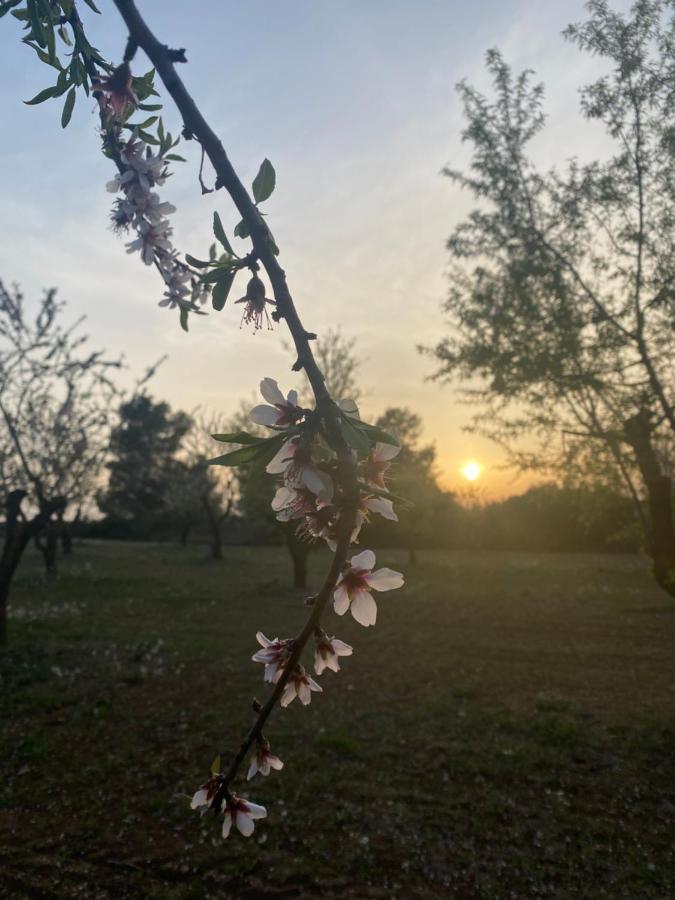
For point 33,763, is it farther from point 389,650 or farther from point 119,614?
point 119,614

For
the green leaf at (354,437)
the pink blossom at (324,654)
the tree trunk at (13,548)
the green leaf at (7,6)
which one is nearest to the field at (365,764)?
the tree trunk at (13,548)

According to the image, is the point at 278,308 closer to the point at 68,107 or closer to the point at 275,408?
the point at 275,408

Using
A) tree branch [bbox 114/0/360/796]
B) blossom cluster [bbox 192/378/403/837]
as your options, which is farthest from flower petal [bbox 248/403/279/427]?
tree branch [bbox 114/0/360/796]

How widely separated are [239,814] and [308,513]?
0.35 metres

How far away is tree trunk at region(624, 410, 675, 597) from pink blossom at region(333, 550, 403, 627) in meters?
7.52

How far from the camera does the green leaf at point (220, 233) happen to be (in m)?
0.79

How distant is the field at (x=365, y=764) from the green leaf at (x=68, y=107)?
462 cm

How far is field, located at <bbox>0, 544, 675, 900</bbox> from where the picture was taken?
4.41 metres

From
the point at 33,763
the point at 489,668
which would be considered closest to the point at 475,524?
the point at 489,668

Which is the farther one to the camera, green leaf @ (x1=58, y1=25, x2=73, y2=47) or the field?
the field

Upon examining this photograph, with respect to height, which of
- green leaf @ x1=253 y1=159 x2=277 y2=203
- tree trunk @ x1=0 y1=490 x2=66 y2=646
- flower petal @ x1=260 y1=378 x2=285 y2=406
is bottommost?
tree trunk @ x1=0 y1=490 x2=66 y2=646

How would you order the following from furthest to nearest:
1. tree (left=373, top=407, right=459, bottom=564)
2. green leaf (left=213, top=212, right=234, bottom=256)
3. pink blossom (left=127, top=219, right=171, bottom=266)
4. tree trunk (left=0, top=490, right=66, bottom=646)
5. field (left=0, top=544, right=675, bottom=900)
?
tree (left=373, top=407, right=459, bottom=564), tree trunk (left=0, top=490, right=66, bottom=646), field (left=0, top=544, right=675, bottom=900), pink blossom (left=127, top=219, right=171, bottom=266), green leaf (left=213, top=212, right=234, bottom=256)

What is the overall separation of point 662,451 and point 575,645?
181 inches

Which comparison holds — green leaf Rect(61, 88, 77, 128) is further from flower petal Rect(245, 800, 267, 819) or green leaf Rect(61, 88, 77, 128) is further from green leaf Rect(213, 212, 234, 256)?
flower petal Rect(245, 800, 267, 819)
